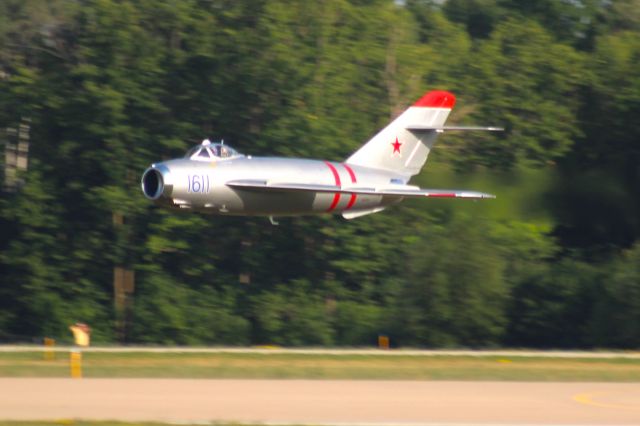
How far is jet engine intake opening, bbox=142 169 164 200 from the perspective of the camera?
25766 mm

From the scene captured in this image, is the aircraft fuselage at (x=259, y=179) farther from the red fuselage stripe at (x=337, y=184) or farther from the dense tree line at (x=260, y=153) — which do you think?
the dense tree line at (x=260, y=153)

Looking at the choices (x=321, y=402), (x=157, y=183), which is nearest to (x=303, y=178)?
(x=157, y=183)

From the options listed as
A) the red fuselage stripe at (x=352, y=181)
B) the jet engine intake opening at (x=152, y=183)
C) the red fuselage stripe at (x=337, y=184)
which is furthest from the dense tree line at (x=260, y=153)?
the jet engine intake opening at (x=152, y=183)

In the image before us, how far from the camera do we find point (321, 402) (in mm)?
17375

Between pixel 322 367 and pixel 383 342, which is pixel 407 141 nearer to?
pixel 322 367

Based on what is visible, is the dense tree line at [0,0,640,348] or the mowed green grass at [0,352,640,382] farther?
the dense tree line at [0,0,640,348]

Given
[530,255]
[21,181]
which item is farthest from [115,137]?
[530,255]

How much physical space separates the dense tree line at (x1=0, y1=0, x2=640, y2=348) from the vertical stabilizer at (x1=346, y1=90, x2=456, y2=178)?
8182 millimetres

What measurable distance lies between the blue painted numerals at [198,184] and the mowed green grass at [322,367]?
3.69 meters

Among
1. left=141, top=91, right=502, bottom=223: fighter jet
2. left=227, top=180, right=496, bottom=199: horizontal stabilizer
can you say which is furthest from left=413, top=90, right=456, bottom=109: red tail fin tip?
left=227, top=180, right=496, bottom=199: horizontal stabilizer

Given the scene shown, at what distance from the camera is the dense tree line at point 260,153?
40.6 metres

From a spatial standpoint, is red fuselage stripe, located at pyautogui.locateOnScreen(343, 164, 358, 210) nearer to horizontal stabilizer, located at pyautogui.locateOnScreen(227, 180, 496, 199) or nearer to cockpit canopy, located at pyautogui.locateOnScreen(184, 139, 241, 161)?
horizontal stabilizer, located at pyautogui.locateOnScreen(227, 180, 496, 199)

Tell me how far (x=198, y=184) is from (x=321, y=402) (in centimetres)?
968

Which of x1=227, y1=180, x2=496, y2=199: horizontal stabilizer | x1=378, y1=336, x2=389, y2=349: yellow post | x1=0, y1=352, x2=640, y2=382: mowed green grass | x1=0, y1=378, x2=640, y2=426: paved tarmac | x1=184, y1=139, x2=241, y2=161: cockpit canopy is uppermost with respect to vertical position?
x1=184, y1=139, x2=241, y2=161: cockpit canopy
